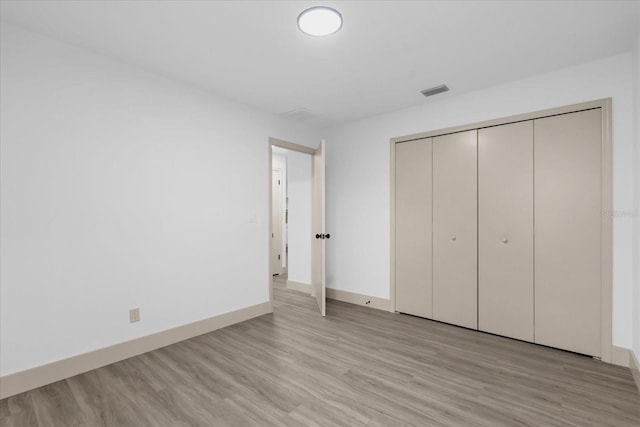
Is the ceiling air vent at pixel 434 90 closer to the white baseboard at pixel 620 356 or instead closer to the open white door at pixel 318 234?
the open white door at pixel 318 234

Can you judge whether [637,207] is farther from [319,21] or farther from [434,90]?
[319,21]

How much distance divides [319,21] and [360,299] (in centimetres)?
340

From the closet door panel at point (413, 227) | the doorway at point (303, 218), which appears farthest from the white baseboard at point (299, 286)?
the closet door panel at point (413, 227)

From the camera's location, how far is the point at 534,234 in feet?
9.84

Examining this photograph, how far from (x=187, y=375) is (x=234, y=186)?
198 centimetres

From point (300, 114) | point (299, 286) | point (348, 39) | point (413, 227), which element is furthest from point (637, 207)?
point (299, 286)

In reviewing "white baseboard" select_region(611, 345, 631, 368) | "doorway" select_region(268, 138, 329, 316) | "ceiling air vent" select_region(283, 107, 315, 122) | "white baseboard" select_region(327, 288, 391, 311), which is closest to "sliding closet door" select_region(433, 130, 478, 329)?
"white baseboard" select_region(327, 288, 391, 311)

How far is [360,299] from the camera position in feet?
14.3

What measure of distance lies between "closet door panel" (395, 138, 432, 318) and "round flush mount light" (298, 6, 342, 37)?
1998 mm

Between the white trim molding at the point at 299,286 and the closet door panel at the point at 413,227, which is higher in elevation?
the closet door panel at the point at 413,227

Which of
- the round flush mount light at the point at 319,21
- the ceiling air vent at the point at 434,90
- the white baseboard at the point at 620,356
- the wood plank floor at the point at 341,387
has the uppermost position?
the round flush mount light at the point at 319,21

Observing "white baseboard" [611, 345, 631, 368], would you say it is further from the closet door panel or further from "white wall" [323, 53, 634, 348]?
the closet door panel

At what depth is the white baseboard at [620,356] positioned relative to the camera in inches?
99.5

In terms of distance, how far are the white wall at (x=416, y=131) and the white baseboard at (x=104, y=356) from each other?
1.76 m
